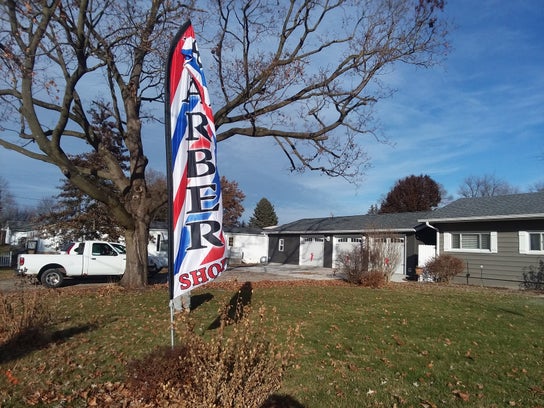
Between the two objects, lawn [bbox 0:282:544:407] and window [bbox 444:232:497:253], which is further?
window [bbox 444:232:497:253]

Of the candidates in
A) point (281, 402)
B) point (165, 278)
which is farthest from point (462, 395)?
point (165, 278)

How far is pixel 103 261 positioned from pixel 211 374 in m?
14.6

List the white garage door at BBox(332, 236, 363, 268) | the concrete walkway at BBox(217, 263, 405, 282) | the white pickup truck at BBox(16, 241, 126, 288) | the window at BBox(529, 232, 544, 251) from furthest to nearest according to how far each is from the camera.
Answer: the white garage door at BBox(332, 236, 363, 268) → the concrete walkway at BBox(217, 263, 405, 282) → the window at BBox(529, 232, 544, 251) → the white pickup truck at BBox(16, 241, 126, 288)

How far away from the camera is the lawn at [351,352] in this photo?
173 inches

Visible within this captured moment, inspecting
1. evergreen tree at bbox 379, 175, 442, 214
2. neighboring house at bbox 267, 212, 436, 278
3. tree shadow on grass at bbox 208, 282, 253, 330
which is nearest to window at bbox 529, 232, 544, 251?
neighboring house at bbox 267, 212, 436, 278

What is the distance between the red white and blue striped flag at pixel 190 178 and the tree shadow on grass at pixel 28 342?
279 cm

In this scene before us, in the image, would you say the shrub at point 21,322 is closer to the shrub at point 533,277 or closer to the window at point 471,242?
the shrub at point 533,277

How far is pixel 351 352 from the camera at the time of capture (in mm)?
6008

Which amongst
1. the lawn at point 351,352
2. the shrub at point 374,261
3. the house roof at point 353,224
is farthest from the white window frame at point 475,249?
the lawn at point 351,352

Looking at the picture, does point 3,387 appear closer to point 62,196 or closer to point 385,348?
point 385,348

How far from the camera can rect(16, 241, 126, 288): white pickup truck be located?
15023 millimetres

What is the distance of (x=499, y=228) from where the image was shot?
1819 cm

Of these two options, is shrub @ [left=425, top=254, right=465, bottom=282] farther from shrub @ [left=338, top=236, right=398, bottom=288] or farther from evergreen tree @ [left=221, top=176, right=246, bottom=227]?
evergreen tree @ [left=221, top=176, right=246, bottom=227]

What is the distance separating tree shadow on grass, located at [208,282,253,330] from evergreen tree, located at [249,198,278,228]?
177 feet
